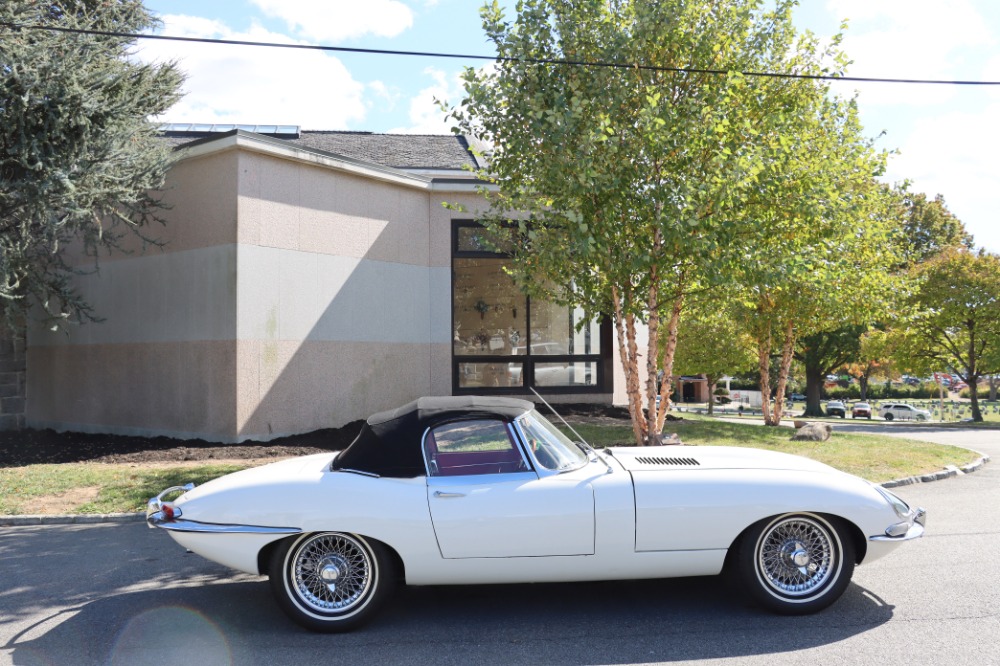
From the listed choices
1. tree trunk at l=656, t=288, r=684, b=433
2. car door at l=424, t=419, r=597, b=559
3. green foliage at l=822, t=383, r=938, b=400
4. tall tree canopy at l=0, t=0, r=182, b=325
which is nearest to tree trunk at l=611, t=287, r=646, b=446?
tree trunk at l=656, t=288, r=684, b=433

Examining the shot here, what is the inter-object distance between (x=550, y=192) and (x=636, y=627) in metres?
6.64

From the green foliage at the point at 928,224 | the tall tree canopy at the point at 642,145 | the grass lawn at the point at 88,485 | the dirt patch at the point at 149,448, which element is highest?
the green foliage at the point at 928,224

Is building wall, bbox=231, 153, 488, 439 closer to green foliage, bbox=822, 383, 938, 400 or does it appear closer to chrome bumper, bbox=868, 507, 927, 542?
chrome bumper, bbox=868, 507, 927, 542

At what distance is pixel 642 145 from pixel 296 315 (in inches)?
282

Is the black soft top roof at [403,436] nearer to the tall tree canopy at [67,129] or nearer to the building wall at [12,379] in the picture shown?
the tall tree canopy at [67,129]

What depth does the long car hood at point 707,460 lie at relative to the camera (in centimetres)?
512

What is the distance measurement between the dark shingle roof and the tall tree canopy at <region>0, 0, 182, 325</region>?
4.46 meters

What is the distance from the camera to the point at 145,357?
47.1 ft

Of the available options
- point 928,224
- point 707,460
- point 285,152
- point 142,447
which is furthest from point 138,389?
point 928,224

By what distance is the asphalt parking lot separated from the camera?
4.23 m

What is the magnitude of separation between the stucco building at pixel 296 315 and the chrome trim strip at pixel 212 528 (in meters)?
7.46

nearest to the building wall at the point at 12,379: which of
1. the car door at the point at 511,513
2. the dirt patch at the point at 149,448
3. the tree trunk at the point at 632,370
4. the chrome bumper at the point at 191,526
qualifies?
the dirt patch at the point at 149,448

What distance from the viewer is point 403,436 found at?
498cm

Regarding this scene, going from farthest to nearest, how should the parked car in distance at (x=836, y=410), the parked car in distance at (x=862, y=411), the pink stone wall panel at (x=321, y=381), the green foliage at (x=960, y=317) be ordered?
the parked car in distance at (x=836, y=410)
the parked car in distance at (x=862, y=411)
the green foliage at (x=960, y=317)
the pink stone wall panel at (x=321, y=381)
